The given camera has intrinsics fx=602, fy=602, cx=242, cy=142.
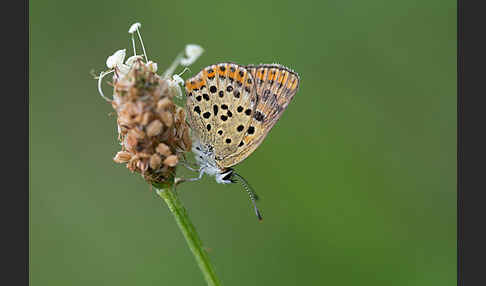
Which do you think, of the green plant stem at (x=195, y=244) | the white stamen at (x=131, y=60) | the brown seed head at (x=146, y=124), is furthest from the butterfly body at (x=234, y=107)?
the green plant stem at (x=195, y=244)

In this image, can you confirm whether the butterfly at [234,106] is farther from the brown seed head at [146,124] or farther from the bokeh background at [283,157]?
the bokeh background at [283,157]

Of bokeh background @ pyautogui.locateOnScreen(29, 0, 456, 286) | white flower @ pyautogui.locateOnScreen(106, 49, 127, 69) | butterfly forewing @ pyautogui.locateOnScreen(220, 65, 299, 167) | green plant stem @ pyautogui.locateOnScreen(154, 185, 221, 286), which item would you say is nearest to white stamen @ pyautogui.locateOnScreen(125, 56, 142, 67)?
white flower @ pyautogui.locateOnScreen(106, 49, 127, 69)

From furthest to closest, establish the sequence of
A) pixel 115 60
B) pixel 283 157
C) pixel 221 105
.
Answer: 1. pixel 283 157
2. pixel 221 105
3. pixel 115 60

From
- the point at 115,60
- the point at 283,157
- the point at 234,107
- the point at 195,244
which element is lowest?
the point at 195,244

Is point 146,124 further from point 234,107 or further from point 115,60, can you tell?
point 234,107

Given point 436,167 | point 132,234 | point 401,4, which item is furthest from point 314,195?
point 401,4

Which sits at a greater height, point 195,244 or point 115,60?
point 115,60

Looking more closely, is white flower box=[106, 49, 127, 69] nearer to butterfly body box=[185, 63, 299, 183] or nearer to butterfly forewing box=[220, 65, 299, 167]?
butterfly body box=[185, 63, 299, 183]

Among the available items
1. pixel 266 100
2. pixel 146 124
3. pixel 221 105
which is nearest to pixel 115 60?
pixel 146 124
